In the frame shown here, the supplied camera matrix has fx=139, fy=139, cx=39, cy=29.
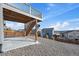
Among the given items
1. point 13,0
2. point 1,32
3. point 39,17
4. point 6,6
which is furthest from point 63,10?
point 1,32

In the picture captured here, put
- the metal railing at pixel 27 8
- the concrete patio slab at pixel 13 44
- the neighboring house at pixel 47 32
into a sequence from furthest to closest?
the neighboring house at pixel 47 32
the metal railing at pixel 27 8
the concrete patio slab at pixel 13 44

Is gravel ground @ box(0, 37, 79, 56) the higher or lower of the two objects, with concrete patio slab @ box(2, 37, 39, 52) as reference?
lower

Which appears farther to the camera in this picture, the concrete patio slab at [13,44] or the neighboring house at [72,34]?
the neighboring house at [72,34]

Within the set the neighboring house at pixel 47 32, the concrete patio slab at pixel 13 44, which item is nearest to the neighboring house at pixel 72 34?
the neighboring house at pixel 47 32

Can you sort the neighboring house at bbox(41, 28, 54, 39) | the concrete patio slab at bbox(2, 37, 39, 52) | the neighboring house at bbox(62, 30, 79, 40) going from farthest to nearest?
the neighboring house at bbox(41, 28, 54, 39), the neighboring house at bbox(62, 30, 79, 40), the concrete patio slab at bbox(2, 37, 39, 52)

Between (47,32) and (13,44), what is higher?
(47,32)

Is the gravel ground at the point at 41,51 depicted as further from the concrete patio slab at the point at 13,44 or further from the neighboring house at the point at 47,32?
the neighboring house at the point at 47,32

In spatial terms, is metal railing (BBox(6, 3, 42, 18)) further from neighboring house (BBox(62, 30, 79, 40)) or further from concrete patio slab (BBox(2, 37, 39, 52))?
neighboring house (BBox(62, 30, 79, 40))

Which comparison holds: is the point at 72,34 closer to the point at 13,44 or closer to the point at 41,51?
the point at 13,44

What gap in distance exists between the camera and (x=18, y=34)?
11.4 m

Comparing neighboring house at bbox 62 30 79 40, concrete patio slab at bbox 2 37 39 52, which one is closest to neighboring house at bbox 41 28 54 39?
neighboring house at bbox 62 30 79 40

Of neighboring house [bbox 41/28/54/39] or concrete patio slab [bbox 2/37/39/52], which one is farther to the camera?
neighboring house [bbox 41/28/54/39]

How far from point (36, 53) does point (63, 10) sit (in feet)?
13.9

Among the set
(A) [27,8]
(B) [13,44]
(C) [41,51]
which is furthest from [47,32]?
(C) [41,51]
